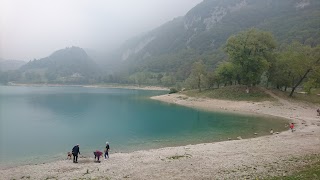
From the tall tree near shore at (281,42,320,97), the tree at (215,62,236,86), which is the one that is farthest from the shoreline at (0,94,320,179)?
the tree at (215,62,236,86)

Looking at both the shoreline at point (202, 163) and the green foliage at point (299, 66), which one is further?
the green foliage at point (299, 66)

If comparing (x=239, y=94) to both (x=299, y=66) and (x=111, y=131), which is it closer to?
(x=299, y=66)

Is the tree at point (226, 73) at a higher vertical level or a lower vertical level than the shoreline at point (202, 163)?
higher

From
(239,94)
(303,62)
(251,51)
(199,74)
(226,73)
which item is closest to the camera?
(303,62)

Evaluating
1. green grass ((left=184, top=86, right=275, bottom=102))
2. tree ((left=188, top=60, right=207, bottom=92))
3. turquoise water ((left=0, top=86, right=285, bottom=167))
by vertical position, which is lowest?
turquoise water ((left=0, top=86, right=285, bottom=167))

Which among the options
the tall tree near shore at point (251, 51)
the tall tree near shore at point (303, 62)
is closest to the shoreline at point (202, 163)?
the tall tree near shore at point (303, 62)

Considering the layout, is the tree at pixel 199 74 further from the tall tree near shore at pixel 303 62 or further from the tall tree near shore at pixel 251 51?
the tall tree near shore at pixel 303 62

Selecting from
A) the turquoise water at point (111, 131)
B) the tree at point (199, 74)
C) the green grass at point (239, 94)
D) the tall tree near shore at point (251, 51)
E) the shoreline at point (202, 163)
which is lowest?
Answer: the turquoise water at point (111, 131)

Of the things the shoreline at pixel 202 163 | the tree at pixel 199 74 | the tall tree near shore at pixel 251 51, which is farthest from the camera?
the tree at pixel 199 74

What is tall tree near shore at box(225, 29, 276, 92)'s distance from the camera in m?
87.7

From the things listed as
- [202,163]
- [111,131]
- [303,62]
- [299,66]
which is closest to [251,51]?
[299,66]

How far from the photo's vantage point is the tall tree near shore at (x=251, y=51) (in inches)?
3452

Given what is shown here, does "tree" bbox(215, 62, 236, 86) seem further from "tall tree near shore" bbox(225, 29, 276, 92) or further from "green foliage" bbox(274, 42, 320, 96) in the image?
"green foliage" bbox(274, 42, 320, 96)

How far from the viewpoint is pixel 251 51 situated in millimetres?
89938
